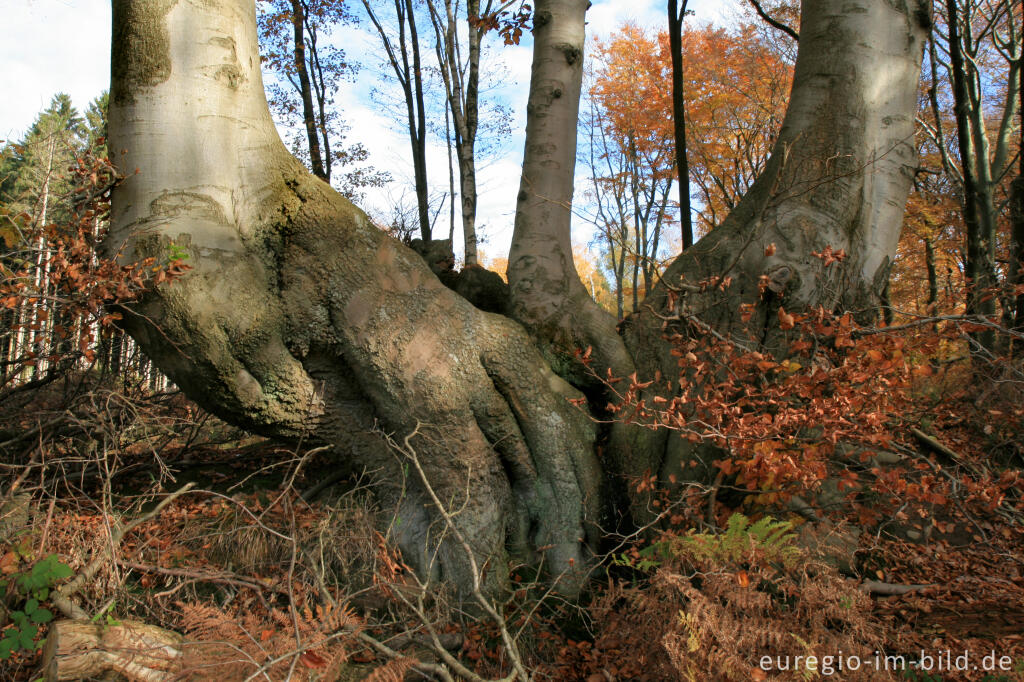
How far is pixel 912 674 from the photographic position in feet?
9.56

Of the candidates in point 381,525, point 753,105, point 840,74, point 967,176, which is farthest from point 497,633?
point 753,105

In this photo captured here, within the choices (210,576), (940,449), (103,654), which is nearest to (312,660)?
(103,654)

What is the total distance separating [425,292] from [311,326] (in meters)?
0.82

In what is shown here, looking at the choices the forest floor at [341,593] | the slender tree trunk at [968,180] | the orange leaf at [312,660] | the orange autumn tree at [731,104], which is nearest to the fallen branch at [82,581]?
the forest floor at [341,593]

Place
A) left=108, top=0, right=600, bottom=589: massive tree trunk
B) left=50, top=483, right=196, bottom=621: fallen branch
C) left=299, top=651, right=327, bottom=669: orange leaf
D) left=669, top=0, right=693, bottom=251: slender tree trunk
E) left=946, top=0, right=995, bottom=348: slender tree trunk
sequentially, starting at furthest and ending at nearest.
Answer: left=946, top=0, right=995, bottom=348: slender tree trunk → left=669, top=0, right=693, bottom=251: slender tree trunk → left=108, top=0, right=600, bottom=589: massive tree trunk → left=50, top=483, right=196, bottom=621: fallen branch → left=299, top=651, right=327, bottom=669: orange leaf

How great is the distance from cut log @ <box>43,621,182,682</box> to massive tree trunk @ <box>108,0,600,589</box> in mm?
1353

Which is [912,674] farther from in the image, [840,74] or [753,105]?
[753,105]

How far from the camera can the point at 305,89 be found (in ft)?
47.5

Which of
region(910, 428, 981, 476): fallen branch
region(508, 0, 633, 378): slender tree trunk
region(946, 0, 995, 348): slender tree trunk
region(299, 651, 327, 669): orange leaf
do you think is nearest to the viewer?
region(299, 651, 327, 669): orange leaf

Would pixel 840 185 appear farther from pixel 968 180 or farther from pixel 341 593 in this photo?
pixel 968 180

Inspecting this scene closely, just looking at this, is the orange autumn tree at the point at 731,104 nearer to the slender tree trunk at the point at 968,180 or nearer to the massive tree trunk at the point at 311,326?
the slender tree trunk at the point at 968,180

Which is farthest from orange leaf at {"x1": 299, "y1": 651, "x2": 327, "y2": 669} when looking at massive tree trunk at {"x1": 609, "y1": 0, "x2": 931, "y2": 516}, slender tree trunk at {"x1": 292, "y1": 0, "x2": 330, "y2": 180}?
slender tree trunk at {"x1": 292, "y1": 0, "x2": 330, "y2": 180}

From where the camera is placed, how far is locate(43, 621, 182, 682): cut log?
279 cm

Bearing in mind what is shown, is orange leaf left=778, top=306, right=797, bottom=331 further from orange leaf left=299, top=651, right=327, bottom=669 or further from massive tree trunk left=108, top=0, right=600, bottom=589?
orange leaf left=299, top=651, right=327, bottom=669
